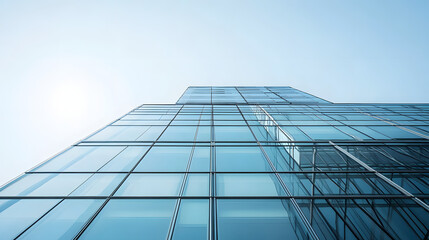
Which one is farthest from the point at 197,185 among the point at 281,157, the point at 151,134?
the point at 151,134

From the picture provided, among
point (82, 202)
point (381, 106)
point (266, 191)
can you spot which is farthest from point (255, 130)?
point (381, 106)

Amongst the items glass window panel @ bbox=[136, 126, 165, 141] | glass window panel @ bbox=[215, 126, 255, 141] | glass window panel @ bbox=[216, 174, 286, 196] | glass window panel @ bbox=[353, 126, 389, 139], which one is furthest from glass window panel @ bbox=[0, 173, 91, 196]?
glass window panel @ bbox=[353, 126, 389, 139]

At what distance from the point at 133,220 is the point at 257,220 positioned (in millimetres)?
3120

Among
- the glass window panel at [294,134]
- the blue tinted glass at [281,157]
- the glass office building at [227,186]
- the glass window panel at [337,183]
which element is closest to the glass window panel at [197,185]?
the glass office building at [227,186]

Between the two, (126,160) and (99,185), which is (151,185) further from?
(126,160)

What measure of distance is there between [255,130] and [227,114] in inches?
159

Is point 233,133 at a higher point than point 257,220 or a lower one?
higher

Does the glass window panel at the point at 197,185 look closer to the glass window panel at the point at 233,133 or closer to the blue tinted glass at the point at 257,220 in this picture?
the blue tinted glass at the point at 257,220

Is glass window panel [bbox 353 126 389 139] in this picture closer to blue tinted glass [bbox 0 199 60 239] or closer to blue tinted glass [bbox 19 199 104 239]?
blue tinted glass [bbox 19 199 104 239]

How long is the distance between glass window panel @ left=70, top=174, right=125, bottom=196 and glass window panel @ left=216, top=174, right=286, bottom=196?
10.6ft

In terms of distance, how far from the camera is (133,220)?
519cm

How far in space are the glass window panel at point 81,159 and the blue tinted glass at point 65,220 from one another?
189 cm

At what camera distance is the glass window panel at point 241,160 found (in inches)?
291

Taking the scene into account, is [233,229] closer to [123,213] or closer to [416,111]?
[123,213]
